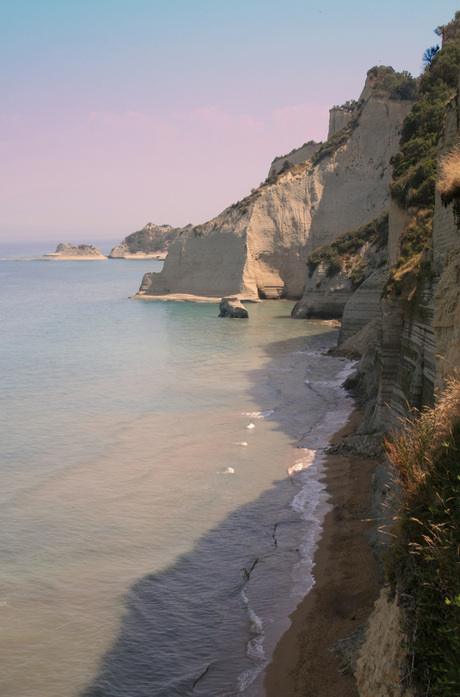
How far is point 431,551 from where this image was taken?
485 cm

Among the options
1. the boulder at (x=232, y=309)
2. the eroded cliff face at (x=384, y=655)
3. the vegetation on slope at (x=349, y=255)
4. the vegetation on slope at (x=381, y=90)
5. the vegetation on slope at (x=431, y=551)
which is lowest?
the boulder at (x=232, y=309)

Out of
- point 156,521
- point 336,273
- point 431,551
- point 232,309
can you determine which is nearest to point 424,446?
point 431,551

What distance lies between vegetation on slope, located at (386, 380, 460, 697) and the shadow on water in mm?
3682

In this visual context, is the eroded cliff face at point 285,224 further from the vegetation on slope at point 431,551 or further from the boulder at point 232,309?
the vegetation on slope at point 431,551

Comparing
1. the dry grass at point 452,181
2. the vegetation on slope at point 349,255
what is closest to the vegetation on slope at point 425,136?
the dry grass at point 452,181

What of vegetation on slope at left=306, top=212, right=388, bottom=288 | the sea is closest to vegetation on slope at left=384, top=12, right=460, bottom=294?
the sea

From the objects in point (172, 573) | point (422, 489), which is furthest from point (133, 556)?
point (422, 489)

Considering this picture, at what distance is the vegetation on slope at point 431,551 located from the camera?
4.38 m

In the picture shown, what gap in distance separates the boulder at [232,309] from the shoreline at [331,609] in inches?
1520

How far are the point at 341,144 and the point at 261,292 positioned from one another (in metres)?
16.4

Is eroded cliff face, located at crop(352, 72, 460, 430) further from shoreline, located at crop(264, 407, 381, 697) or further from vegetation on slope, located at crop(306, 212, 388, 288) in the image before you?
vegetation on slope, located at crop(306, 212, 388, 288)

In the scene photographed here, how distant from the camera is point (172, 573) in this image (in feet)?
35.4

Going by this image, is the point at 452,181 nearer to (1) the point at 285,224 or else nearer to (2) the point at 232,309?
(2) the point at 232,309

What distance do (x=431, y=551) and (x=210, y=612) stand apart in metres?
5.55
